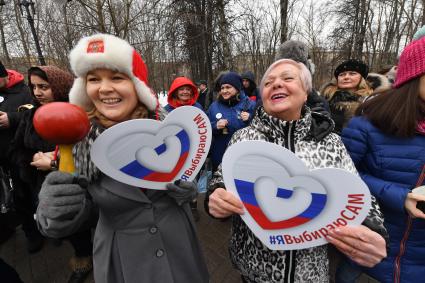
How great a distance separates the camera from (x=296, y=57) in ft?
8.90

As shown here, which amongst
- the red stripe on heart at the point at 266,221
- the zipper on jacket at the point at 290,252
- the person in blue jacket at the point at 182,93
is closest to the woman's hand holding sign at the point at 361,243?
the red stripe on heart at the point at 266,221

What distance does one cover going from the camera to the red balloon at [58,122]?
889 mm

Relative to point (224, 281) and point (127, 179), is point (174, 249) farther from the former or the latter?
point (224, 281)

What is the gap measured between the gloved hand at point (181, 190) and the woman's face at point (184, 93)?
257cm

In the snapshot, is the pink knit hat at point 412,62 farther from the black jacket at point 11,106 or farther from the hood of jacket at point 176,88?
the black jacket at point 11,106

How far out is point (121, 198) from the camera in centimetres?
123

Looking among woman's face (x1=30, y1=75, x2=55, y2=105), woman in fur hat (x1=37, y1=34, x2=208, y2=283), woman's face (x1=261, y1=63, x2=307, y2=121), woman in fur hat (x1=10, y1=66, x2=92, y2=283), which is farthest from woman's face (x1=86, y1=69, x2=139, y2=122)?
woman's face (x1=30, y1=75, x2=55, y2=105)

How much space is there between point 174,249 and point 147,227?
0.22m

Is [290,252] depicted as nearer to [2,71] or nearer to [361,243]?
[361,243]

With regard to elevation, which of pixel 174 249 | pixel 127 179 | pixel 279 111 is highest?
pixel 279 111

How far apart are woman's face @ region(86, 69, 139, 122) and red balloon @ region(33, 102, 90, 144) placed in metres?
0.26

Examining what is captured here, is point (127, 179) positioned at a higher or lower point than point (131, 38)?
lower

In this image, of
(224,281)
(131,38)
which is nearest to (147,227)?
(224,281)

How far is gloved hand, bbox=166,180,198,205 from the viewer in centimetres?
129
